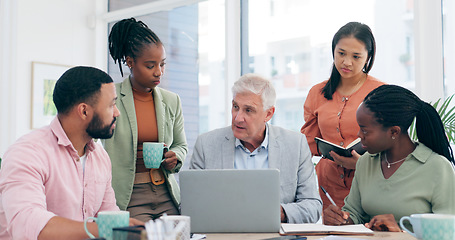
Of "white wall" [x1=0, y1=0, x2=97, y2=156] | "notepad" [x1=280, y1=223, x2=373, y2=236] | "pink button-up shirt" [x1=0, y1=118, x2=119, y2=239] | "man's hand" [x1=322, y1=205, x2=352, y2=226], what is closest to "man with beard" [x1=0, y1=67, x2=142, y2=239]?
"pink button-up shirt" [x1=0, y1=118, x2=119, y2=239]

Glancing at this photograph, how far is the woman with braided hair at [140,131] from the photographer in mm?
2363

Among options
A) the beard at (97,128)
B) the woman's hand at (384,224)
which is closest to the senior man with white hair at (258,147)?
the woman's hand at (384,224)

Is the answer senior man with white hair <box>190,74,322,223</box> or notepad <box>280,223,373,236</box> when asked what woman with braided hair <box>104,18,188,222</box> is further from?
notepad <box>280,223,373,236</box>

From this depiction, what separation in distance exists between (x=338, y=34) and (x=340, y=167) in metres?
0.69

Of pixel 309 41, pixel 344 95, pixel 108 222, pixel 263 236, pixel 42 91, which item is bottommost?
pixel 263 236

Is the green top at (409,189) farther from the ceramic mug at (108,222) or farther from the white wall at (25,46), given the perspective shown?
the white wall at (25,46)

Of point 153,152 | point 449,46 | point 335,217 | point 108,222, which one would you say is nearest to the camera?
point 108,222

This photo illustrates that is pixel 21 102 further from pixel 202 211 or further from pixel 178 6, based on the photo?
pixel 202 211

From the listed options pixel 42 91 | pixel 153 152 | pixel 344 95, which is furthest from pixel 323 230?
pixel 42 91

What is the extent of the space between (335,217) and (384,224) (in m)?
0.19

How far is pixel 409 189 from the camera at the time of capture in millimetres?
1899

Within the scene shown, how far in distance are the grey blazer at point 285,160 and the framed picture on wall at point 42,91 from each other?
9.65ft

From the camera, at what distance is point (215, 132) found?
2.38 m

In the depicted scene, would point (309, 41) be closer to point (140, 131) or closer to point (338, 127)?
point (338, 127)
